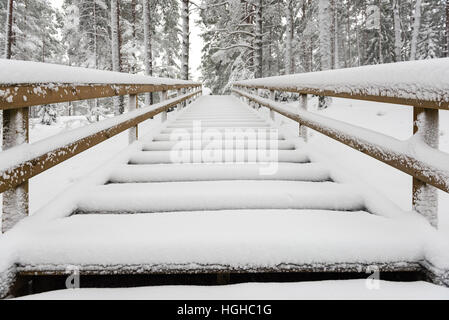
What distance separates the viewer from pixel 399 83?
1.69 m

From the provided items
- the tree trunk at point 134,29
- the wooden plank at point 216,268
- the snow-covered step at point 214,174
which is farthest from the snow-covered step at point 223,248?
the tree trunk at point 134,29

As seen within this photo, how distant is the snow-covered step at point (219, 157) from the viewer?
145 inches

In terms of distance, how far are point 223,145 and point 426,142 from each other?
2.81 meters

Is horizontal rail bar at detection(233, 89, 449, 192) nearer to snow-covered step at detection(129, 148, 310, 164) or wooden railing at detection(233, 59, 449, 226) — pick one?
wooden railing at detection(233, 59, 449, 226)

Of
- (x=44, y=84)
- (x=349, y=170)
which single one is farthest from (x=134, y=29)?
(x=44, y=84)

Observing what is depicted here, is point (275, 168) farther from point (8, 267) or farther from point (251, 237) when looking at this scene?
point (8, 267)

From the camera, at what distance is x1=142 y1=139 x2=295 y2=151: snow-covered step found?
169 inches

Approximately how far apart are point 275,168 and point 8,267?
7.38 feet

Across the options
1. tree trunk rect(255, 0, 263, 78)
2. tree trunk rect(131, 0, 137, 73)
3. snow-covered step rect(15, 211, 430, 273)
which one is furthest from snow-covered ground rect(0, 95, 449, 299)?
tree trunk rect(131, 0, 137, 73)

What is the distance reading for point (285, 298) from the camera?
1.62 m

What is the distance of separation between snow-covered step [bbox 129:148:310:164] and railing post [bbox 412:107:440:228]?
5.78ft

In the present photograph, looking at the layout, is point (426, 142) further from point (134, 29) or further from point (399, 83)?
point (134, 29)

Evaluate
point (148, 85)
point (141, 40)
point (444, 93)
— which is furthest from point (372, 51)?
point (444, 93)

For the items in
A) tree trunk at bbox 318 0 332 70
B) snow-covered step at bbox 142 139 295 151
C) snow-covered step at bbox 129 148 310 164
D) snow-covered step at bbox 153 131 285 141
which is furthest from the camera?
tree trunk at bbox 318 0 332 70
